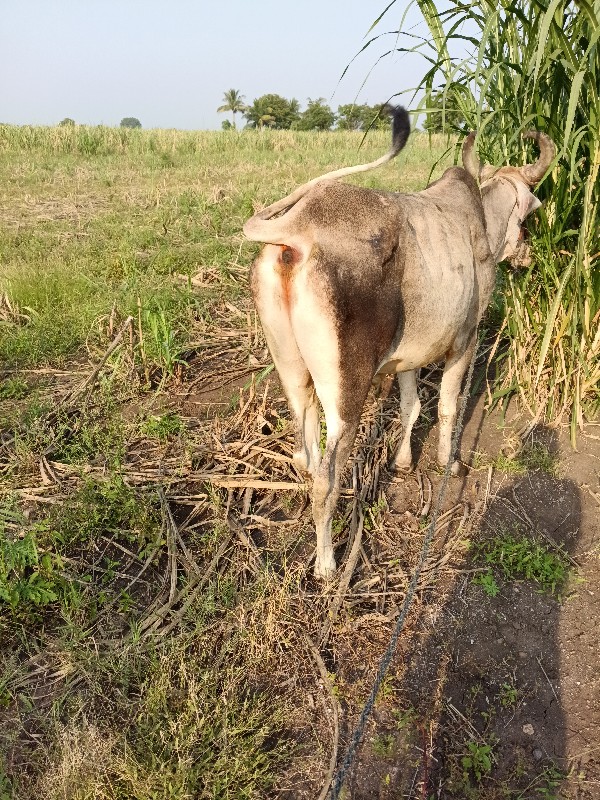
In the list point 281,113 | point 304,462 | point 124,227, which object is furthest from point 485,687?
point 281,113

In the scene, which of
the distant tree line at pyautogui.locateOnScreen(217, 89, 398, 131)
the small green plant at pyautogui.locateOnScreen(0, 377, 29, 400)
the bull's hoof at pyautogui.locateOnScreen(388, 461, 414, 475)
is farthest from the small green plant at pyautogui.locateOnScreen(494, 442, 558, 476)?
the distant tree line at pyautogui.locateOnScreen(217, 89, 398, 131)

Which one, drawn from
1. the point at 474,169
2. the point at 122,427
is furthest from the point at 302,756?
the point at 474,169

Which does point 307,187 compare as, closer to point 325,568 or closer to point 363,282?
point 363,282

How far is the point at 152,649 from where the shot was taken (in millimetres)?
2504

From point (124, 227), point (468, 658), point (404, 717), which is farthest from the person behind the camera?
point (124, 227)

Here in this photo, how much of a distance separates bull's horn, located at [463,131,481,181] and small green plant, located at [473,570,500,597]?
208cm

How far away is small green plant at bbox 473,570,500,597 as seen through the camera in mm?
2936

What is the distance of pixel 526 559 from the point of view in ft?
10.0

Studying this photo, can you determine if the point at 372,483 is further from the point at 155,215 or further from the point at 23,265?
the point at 155,215

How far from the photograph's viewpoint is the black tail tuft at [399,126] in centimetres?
246

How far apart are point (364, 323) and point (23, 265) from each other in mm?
4706

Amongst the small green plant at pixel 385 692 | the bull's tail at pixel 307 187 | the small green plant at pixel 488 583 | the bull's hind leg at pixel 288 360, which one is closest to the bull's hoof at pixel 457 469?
the small green plant at pixel 488 583

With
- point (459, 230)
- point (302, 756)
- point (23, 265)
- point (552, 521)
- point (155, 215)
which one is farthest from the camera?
point (155, 215)

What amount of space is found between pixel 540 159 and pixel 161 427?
260cm
